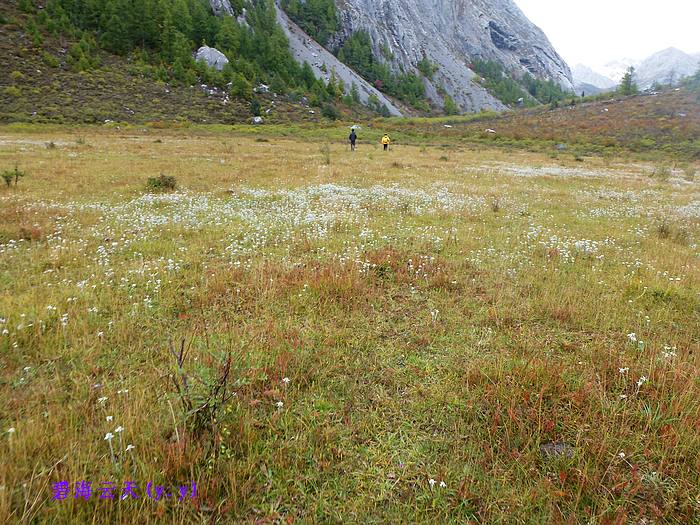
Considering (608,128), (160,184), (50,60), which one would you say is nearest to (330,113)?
(50,60)

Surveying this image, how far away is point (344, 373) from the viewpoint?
14.0ft

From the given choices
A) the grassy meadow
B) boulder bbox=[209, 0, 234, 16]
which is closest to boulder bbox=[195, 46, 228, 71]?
boulder bbox=[209, 0, 234, 16]

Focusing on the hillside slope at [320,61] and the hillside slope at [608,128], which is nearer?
the hillside slope at [608,128]

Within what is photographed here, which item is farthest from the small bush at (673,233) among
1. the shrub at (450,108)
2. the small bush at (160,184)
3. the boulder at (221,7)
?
the shrub at (450,108)

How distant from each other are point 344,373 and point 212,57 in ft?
364

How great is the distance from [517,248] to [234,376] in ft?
26.3

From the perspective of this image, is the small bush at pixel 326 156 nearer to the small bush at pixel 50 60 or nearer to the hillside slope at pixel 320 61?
the small bush at pixel 50 60

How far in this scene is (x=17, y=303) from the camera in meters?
5.30

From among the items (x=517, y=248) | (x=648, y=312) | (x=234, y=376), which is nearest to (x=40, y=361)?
(x=234, y=376)

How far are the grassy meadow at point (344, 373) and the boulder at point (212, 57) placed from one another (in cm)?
9899

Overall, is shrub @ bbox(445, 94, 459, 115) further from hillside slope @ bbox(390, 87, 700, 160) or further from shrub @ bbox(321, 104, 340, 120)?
shrub @ bbox(321, 104, 340, 120)

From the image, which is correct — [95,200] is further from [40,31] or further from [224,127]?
[40,31]

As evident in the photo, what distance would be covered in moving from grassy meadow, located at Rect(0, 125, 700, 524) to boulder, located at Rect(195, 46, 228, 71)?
99.0 meters

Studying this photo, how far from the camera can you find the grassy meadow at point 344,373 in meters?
2.70
